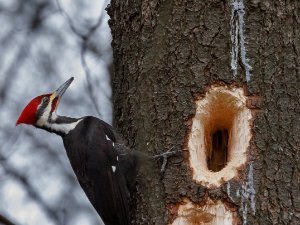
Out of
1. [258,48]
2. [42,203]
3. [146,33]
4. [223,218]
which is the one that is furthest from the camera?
[42,203]

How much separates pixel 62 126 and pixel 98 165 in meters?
→ 0.48

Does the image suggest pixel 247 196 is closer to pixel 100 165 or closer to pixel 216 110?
pixel 216 110

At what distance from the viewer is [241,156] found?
3355 millimetres

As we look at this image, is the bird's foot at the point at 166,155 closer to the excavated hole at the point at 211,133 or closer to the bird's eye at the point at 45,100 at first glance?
the excavated hole at the point at 211,133

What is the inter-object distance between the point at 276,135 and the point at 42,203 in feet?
12.6

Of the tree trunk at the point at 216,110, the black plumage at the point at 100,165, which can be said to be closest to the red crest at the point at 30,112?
the black plumage at the point at 100,165

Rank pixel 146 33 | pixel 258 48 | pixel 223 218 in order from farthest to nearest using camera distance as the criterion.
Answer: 1. pixel 146 33
2. pixel 258 48
3. pixel 223 218

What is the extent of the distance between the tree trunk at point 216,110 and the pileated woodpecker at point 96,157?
7.0 inches

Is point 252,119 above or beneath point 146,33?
beneath

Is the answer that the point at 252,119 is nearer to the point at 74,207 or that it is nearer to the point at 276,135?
the point at 276,135

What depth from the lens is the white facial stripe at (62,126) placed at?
14.0ft

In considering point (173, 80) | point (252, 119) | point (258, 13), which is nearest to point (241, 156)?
point (252, 119)

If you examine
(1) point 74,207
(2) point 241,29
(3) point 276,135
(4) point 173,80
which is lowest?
(1) point 74,207

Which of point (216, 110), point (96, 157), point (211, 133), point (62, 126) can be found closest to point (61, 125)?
point (62, 126)
